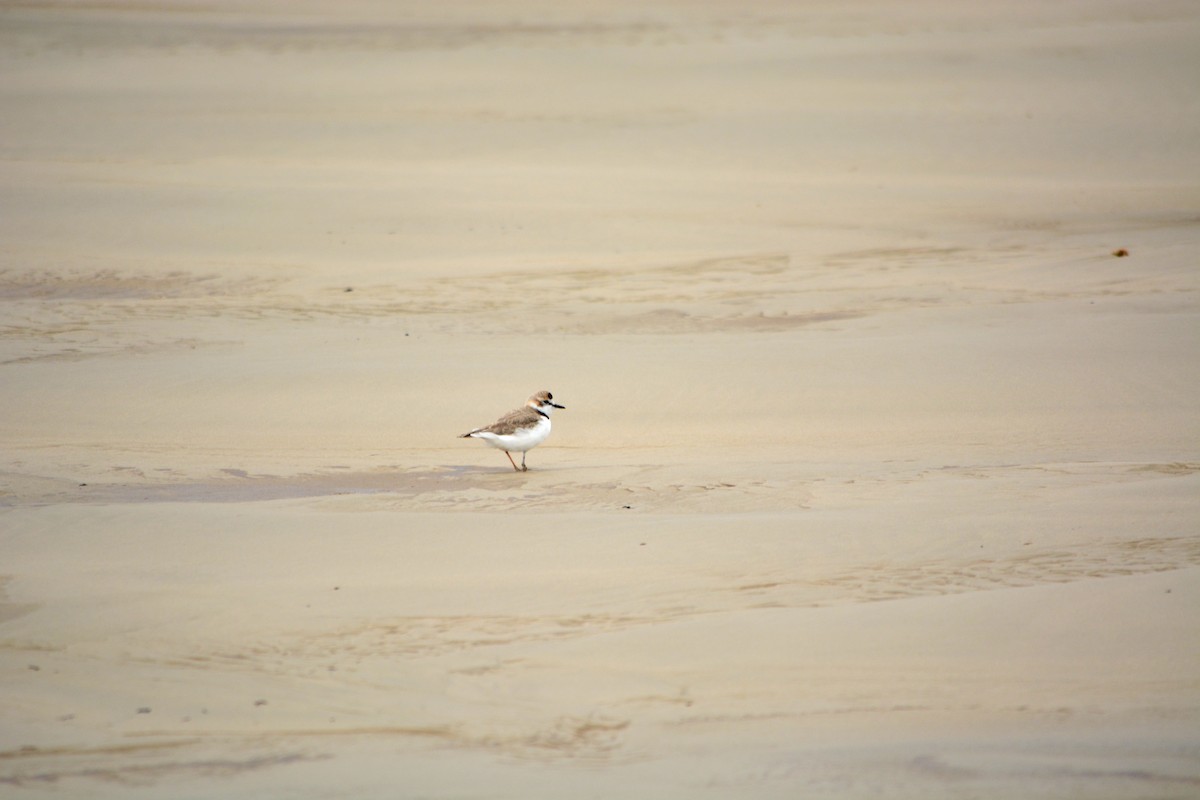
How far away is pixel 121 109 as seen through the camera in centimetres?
2205

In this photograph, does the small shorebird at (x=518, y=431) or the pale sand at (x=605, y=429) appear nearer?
the pale sand at (x=605, y=429)

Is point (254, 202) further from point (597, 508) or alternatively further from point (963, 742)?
point (963, 742)

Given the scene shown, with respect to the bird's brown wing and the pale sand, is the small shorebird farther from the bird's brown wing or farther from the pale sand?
the pale sand

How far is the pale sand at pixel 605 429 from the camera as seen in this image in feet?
18.1

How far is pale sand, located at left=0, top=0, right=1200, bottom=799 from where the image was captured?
5.51 meters

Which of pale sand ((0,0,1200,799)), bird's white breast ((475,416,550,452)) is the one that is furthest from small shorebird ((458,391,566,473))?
pale sand ((0,0,1200,799))

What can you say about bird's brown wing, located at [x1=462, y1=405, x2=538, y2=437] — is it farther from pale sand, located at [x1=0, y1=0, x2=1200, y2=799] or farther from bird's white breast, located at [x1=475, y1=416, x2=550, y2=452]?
pale sand, located at [x1=0, y1=0, x2=1200, y2=799]

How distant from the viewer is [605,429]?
34.1 ft

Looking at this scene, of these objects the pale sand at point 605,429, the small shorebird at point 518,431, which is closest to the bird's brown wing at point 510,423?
the small shorebird at point 518,431

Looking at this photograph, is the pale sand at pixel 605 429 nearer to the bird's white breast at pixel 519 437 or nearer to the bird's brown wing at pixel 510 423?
the bird's white breast at pixel 519 437

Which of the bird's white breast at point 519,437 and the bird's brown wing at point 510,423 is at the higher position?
the bird's brown wing at point 510,423

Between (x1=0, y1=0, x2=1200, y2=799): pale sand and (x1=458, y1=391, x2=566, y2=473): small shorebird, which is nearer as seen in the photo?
(x1=0, y1=0, x2=1200, y2=799): pale sand

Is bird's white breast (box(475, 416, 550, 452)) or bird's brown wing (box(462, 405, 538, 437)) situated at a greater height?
bird's brown wing (box(462, 405, 538, 437))

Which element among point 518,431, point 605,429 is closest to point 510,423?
point 518,431
